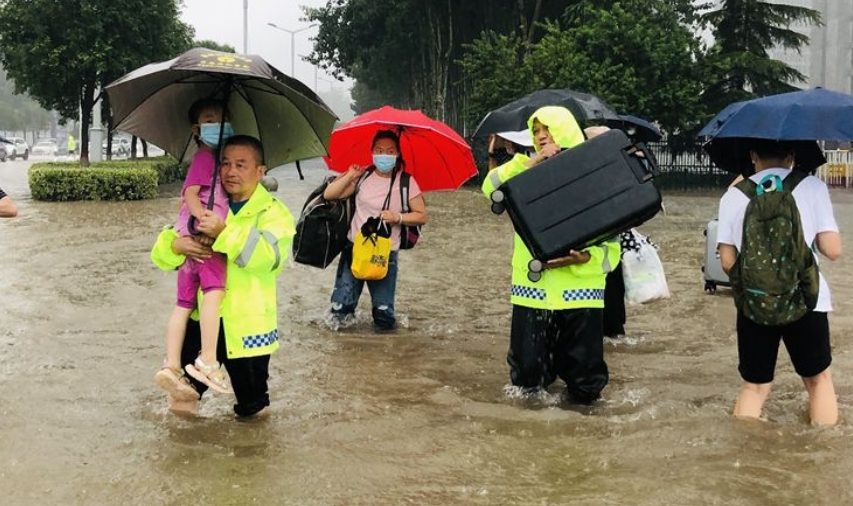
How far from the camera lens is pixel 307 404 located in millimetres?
5797

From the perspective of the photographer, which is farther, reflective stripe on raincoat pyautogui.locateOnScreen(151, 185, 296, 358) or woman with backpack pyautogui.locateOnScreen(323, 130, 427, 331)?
woman with backpack pyautogui.locateOnScreen(323, 130, 427, 331)

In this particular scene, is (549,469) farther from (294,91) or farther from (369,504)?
(294,91)

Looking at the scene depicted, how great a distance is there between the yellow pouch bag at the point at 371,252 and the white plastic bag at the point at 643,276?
1.85 meters

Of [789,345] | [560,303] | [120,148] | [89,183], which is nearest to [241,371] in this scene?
[560,303]

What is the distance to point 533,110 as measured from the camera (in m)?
7.10

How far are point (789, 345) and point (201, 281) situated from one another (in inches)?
123

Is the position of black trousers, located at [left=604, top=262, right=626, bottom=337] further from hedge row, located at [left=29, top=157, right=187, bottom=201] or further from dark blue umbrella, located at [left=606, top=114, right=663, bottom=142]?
hedge row, located at [left=29, top=157, right=187, bottom=201]

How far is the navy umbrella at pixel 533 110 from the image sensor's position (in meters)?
6.93

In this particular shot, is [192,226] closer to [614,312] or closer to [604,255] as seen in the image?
[604,255]

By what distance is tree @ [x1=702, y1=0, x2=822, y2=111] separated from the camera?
27.0 m

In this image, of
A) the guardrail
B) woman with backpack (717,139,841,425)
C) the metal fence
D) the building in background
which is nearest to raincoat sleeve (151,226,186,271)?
woman with backpack (717,139,841,425)

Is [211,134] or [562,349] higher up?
[211,134]

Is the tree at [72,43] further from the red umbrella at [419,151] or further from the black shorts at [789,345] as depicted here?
the black shorts at [789,345]

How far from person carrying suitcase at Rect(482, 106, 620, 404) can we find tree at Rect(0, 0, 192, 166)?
65.6ft
